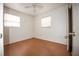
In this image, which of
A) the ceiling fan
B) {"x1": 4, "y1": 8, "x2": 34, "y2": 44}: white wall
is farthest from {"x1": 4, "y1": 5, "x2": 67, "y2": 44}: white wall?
the ceiling fan

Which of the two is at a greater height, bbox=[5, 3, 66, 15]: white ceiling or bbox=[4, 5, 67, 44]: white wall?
bbox=[5, 3, 66, 15]: white ceiling

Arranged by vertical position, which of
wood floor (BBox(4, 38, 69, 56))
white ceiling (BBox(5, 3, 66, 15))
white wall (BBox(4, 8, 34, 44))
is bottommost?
wood floor (BBox(4, 38, 69, 56))

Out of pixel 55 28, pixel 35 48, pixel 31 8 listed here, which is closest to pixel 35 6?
pixel 31 8

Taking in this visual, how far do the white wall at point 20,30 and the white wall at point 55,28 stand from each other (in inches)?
4.8

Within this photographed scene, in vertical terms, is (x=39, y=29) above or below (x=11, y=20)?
below

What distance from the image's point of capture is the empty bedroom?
5.52ft

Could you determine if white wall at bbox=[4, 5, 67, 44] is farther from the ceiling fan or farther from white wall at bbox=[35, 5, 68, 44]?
the ceiling fan

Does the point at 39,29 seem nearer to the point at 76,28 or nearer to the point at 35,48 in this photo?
the point at 35,48

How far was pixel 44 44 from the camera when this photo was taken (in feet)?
5.70

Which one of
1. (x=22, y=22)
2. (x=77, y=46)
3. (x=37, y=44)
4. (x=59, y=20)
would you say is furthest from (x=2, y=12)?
(x=77, y=46)

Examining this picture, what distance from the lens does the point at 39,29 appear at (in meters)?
1.73

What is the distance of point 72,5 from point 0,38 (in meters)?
1.34

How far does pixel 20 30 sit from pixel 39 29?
33 centimetres

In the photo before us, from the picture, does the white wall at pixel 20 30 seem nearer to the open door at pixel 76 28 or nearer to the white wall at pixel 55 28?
the white wall at pixel 55 28
